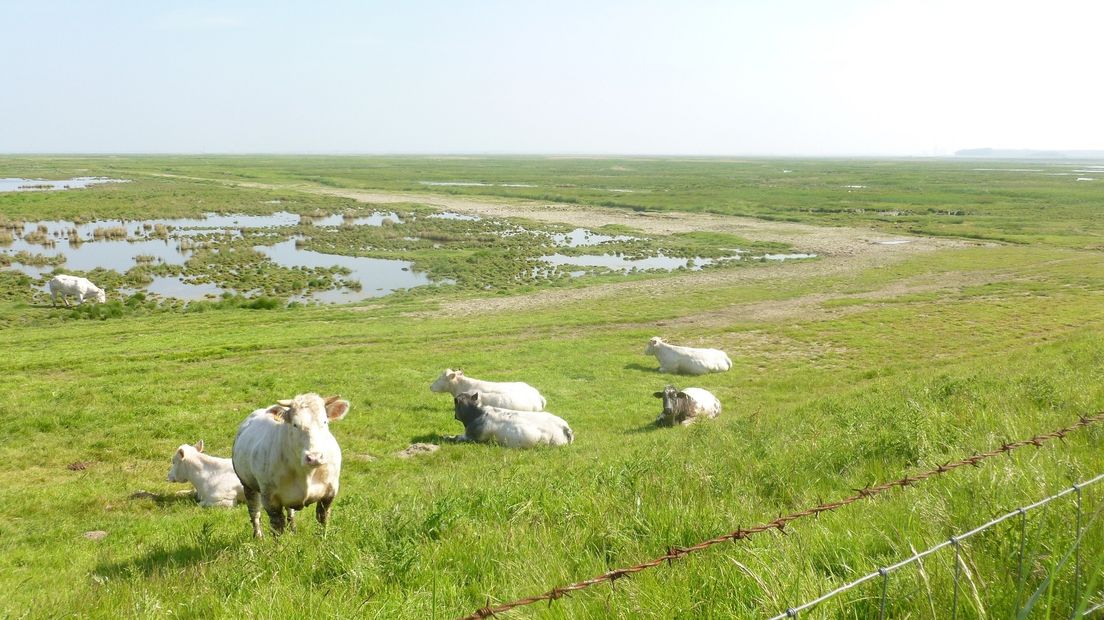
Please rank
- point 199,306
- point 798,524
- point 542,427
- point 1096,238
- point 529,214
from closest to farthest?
point 798,524 → point 542,427 → point 199,306 → point 1096,238 → point 529,214

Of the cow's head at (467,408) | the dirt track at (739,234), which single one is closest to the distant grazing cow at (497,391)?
the cow's head at (467,408)

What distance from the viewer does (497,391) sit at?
17547mm

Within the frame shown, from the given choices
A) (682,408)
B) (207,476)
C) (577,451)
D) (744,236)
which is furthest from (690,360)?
(744,236)

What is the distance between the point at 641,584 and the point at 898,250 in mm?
55229

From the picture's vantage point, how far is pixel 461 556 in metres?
5.92

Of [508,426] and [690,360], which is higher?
[508,426]

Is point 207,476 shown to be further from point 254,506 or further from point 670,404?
point 670,404

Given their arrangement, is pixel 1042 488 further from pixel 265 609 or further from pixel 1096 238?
pixel 1096 238

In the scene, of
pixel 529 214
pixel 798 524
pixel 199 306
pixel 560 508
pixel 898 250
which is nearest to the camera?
pixel 798 524

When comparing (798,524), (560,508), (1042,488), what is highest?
(1042,488)

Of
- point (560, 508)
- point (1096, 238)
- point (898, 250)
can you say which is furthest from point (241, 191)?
point (560, 508)

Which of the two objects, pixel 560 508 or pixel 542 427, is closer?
pixel 560 508

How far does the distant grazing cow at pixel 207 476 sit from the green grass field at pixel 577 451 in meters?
0.39

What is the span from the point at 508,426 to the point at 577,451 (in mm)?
1938
